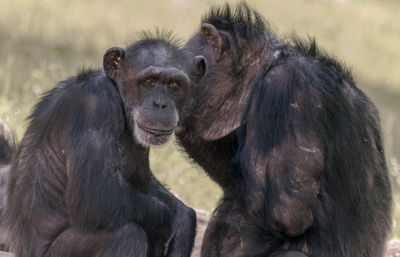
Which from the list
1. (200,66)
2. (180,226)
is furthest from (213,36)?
(180,226)

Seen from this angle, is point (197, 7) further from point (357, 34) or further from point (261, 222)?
point (261, 222)

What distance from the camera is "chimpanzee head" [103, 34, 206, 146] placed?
678cm

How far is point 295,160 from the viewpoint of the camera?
6.47 metres

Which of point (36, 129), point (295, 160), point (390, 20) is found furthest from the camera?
point (390, 20)

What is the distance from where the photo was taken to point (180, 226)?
719 centimetres

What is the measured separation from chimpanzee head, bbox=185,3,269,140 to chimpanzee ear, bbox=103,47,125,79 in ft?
2.24

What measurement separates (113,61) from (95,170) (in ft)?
3.14

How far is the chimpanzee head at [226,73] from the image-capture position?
7.07m

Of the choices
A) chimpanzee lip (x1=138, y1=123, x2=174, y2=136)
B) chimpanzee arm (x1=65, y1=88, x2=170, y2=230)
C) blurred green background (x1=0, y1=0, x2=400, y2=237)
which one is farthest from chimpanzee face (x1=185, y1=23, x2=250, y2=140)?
blurred green background (x1=0, y1=0, x2=400, y2=237)

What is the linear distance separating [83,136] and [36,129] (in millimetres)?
528

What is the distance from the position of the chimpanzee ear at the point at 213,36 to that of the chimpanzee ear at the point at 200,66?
6.5 inches

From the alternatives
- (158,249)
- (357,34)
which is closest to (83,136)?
(158,249)

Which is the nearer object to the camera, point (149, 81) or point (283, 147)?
point (283, 147)

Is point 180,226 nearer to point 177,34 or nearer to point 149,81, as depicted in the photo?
point 149,81
